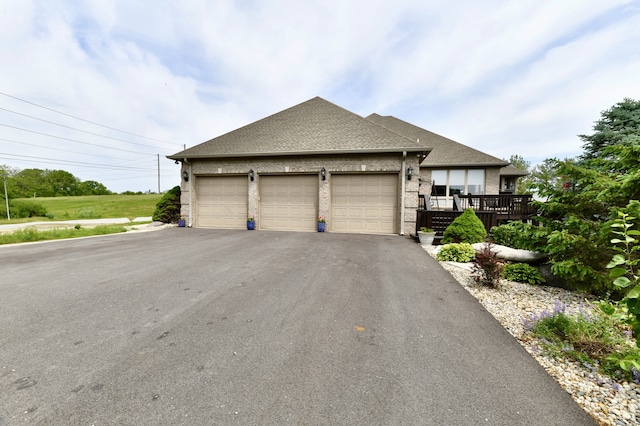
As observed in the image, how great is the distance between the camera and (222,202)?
1224 cm

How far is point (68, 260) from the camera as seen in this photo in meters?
5.96

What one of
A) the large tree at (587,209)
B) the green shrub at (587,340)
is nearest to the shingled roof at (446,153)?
the large tree at (587,209)

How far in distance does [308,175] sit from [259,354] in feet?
30.8

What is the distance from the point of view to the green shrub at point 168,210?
13.6 metres

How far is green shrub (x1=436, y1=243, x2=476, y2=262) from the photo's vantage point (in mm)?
6113

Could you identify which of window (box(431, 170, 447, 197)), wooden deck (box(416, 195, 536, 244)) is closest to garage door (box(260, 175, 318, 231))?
wooden deck (box(416, 195, 536, 244))

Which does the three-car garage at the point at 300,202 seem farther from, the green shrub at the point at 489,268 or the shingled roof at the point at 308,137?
the green shrub at the point at 489,268

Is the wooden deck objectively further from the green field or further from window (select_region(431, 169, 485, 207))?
the green field

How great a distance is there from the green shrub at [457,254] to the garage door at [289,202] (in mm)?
5896

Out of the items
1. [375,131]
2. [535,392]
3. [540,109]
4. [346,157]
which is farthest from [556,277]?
[540,109]

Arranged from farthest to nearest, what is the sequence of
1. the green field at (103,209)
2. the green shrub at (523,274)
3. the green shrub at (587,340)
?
the green field at (103,209) → the green shrub at (523,274) → the green shrub at (587,340)

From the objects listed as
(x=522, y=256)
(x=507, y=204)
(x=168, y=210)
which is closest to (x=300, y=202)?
(x=168, y=210)

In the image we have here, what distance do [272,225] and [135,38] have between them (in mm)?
9778

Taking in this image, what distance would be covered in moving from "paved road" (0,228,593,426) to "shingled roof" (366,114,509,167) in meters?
11.9
